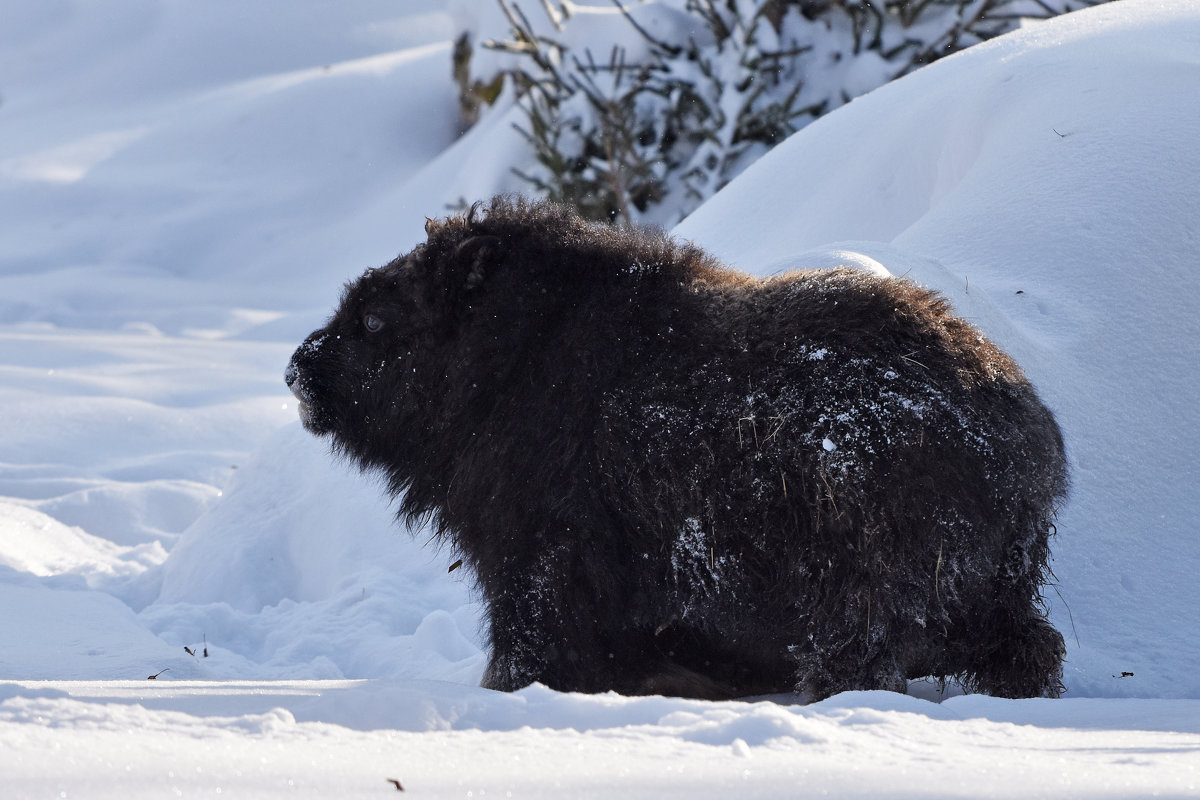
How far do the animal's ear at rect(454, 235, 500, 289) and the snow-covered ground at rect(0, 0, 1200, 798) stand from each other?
4.12 ft

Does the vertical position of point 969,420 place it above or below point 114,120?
below

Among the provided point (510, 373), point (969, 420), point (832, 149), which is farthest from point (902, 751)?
point (832, 149)

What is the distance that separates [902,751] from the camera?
1.98 metres

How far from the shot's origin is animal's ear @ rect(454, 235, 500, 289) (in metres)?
3.58

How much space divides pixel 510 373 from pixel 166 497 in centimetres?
489

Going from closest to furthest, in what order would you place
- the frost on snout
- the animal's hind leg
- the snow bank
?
the animal's hind leg → the snow bank → the frost on snout

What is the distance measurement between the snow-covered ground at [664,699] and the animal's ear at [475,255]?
4.12 ft

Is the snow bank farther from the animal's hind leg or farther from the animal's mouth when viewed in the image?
the animal's mouth

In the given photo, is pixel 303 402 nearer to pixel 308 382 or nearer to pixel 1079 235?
pixel 308 382

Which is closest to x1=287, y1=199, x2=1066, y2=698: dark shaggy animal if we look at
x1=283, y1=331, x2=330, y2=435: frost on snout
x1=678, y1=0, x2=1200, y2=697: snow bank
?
x1=283, y1=331, x2=330, y2=435: frost on snout

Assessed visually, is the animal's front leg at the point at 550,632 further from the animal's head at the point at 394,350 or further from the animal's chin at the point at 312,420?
the animal's chin at the point at 312,420

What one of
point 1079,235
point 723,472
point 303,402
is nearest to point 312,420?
point 303,402

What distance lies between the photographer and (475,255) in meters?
3.59

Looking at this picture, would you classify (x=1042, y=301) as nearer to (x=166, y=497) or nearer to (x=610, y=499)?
(x=610, y=499)
